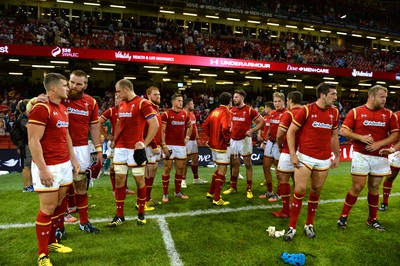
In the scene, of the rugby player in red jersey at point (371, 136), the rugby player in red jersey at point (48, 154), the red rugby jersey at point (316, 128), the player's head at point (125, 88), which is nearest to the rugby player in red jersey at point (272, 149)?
the rugby player in red jersey at point (371, 136)

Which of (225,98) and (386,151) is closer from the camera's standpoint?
(386,151)

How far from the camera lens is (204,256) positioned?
4.04m

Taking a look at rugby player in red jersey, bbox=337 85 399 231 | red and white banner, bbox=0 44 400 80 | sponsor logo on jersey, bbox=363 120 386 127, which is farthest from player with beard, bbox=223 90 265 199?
red and white banner, bbox=0 44 400 80

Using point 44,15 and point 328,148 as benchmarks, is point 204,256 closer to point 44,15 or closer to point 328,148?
point 328,148

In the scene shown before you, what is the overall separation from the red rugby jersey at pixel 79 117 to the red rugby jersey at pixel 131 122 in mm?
520

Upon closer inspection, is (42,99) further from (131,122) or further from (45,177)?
(131,122)

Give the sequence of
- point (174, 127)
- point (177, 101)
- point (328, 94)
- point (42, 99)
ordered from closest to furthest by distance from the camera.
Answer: point (42, 99) < point (328, 94) < point (177, 101) < point (174, 127)

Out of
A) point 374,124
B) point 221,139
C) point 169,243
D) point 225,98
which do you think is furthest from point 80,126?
point 374,124

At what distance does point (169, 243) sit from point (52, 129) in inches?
92.2

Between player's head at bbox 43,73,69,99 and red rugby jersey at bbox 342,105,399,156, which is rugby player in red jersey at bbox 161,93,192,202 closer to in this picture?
player's head at bbox 43,73,69,99

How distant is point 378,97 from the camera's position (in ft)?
15.7

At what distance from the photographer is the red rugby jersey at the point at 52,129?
11.4ft

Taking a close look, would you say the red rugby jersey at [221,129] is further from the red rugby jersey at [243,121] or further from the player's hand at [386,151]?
the player's hand at [386,151]

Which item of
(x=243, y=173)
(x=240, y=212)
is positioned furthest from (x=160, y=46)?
(x=240, y=212)
